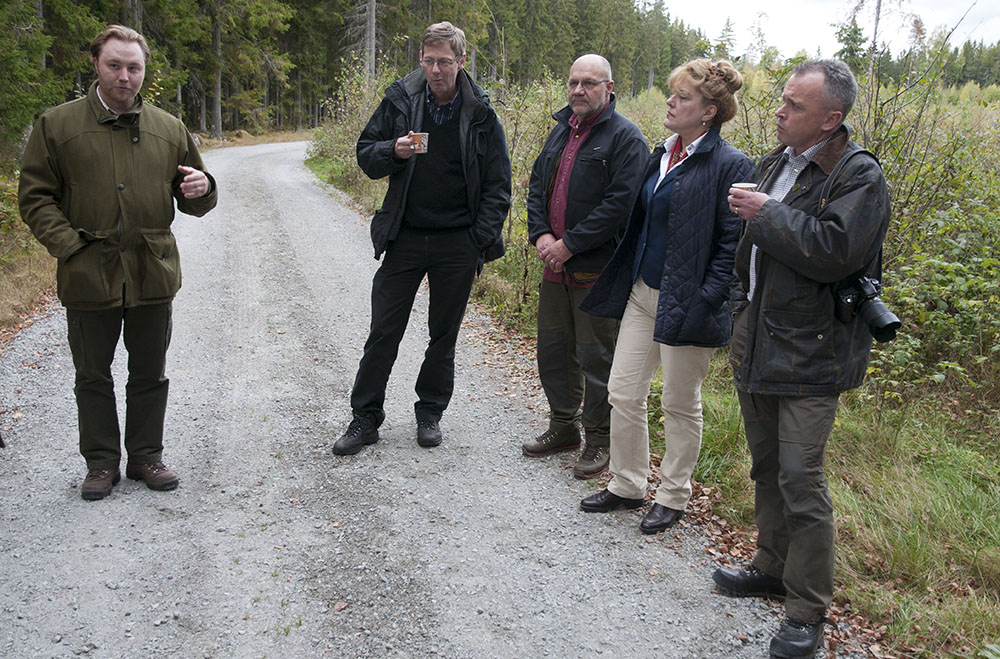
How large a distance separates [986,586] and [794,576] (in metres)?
1.09

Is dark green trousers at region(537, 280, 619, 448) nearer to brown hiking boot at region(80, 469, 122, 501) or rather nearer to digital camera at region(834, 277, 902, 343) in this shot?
digital camera at region(834, 277, 902, 343)

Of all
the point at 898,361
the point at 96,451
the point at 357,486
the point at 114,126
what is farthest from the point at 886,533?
the point at 114,126

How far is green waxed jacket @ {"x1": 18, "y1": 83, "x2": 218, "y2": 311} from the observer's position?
135 inches

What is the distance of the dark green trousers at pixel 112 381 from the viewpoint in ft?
12.0

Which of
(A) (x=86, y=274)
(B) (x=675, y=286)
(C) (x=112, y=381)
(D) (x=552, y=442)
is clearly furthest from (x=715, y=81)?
(C) (x=112, y=381)

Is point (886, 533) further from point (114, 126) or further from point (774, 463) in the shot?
point (114, 126)

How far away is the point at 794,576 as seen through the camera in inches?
111

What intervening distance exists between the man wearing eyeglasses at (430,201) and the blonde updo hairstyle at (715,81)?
1.29m

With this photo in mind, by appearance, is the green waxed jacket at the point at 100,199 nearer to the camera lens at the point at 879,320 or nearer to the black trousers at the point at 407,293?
the black trousers at the point at 407,293

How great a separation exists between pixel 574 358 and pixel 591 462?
0.68 m

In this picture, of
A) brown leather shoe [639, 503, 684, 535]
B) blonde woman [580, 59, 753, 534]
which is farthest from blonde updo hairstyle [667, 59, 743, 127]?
brown leather shoe [639, 503, 684, 535]

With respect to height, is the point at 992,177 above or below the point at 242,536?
above

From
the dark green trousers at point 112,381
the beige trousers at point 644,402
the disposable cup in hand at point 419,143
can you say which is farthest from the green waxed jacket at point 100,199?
the beige trousers at point 644,402

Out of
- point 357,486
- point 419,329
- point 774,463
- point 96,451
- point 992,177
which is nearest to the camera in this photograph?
point 774,463
